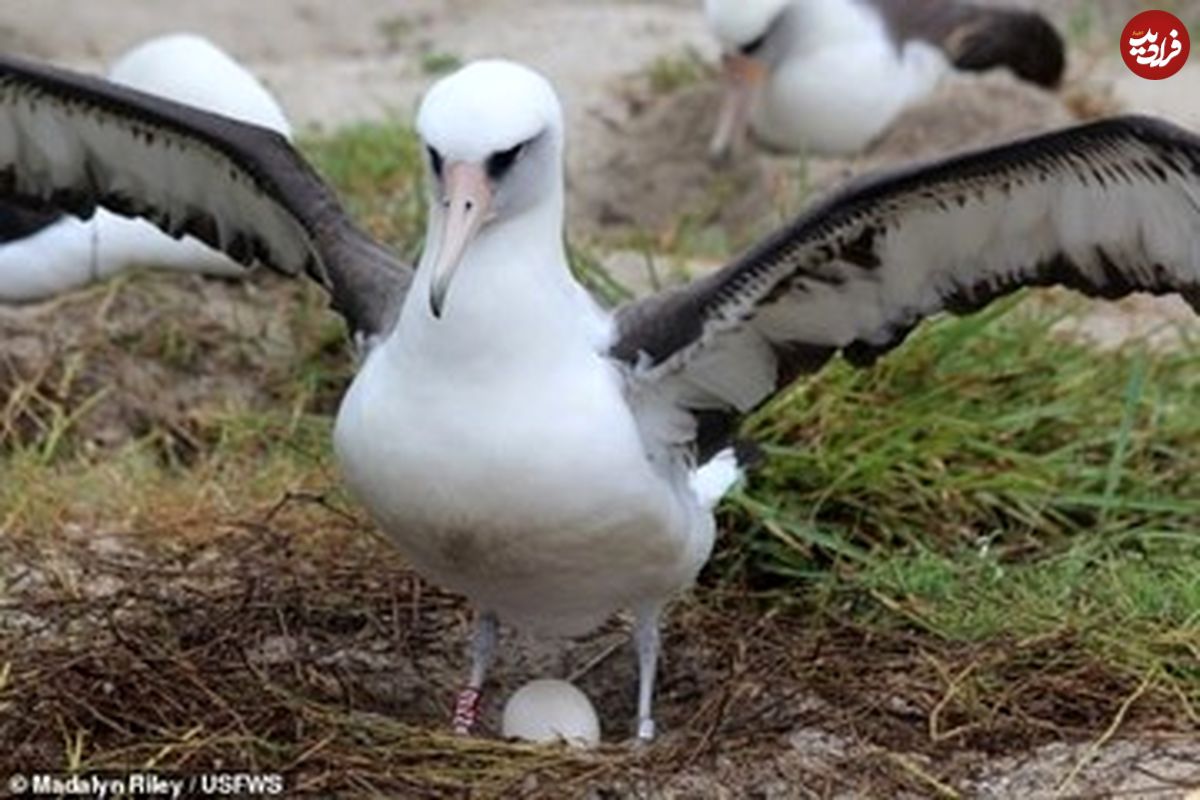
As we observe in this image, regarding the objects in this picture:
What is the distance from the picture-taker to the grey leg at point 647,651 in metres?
5.66

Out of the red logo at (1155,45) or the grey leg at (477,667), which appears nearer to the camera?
the grey leg at (477,667)

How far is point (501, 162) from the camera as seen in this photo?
17.1 ft

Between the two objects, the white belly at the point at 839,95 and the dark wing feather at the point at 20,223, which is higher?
the dark wing feather at the point at 20,223

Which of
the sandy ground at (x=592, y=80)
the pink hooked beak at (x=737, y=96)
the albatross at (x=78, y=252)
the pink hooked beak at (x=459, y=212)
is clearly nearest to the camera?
the pink hooked beak at (x=459, y=212)

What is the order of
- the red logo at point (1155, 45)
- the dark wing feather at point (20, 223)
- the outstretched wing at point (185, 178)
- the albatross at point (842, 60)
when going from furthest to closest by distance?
the red logo at point (1155, 45)
the albatross at point (842, 60)
the dark wing feather at point (20, 223)
the outstretched wing at point (185, 178)

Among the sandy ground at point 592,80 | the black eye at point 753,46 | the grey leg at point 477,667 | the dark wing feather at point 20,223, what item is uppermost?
the grey leg at point 477,667

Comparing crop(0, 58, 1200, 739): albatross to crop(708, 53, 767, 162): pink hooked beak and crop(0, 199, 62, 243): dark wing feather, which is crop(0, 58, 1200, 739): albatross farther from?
crop(708, 53, 767, 162): pink hooked beak

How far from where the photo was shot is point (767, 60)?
425 inches

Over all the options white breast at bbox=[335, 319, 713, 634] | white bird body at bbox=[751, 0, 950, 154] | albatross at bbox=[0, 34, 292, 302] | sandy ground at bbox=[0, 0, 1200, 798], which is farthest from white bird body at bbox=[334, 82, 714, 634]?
white bird body at bbox=[751, 0, 950, 154]

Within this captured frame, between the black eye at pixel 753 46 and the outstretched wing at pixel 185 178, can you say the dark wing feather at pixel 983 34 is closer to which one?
the black eye at pixel 753 46

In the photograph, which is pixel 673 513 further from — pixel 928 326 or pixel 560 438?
pixel 928 326

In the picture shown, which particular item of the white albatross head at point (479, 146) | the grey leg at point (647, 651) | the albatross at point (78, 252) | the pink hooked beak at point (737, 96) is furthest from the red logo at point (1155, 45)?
the white albatross head at point (479, 146)

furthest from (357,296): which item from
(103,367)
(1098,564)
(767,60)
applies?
(767,60)

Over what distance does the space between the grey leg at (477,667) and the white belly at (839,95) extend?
16.5 ft
